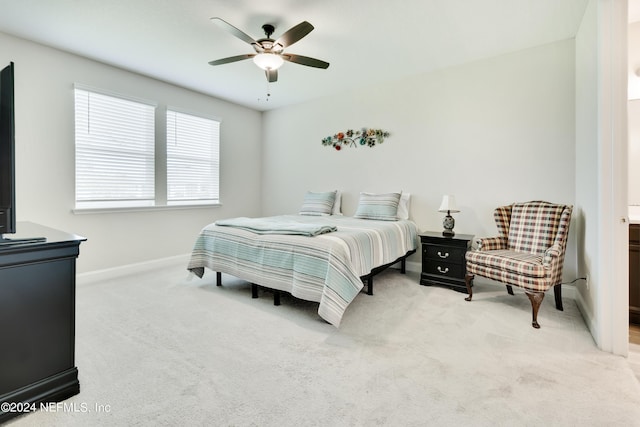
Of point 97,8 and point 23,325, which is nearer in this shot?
point 23,325

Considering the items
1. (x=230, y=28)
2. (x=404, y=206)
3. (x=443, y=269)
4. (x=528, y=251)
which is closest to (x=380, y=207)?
(x=404, y=206)

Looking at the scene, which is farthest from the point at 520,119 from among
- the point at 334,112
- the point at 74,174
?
the point at 74,174

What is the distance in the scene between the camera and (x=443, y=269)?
3.41m

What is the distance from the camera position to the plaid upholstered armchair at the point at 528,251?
248 centimetres

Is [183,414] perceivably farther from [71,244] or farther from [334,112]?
[334,112]

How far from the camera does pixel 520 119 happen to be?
3412 millimetres

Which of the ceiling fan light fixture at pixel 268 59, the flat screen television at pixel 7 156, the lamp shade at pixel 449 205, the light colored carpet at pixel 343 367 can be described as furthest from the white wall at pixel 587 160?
the flat screen television at pixel 7 156

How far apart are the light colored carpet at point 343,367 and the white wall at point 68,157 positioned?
1.17 m

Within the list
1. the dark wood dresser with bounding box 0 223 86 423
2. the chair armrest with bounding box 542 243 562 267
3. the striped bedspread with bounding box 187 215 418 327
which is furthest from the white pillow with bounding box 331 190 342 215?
the dark wood dresser with bounding box 0 223 86 423

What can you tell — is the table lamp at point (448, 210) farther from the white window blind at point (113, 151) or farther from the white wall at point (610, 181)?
the white window blind at point (113, 151)

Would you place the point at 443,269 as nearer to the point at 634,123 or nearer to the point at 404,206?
the point at 404,206

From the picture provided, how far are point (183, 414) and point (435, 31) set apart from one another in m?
3.54

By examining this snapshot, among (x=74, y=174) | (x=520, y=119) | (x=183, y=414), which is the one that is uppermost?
(x=520, y=119)

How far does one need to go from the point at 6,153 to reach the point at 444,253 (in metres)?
3.50
